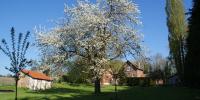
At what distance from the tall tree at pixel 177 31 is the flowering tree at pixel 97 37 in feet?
80.1

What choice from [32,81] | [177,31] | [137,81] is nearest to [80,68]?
[177,31]

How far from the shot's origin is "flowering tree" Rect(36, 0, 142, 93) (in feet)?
155

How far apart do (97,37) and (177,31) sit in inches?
1186

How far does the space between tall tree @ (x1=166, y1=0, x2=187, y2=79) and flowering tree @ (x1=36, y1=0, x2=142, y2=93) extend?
24403 millimetres

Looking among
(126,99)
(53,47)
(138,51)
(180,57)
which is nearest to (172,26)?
(180,57)

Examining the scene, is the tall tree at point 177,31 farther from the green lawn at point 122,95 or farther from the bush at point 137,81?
the green lawn at point 122,95

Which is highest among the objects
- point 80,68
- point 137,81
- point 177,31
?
point 177,31

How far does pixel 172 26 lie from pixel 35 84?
30412mm

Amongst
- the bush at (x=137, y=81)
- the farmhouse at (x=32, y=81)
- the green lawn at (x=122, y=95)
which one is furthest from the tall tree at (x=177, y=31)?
the farmhouse at (x=32, y=81)

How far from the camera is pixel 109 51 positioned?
48.6 meters

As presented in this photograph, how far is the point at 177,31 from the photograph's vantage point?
73.6m

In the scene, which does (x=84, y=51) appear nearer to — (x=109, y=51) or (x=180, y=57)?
(x=109, y=51)

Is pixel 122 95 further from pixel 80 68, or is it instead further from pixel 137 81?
pixel 137 81

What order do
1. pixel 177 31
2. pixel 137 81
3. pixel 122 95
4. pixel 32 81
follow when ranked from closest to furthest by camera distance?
pixel 122 95
pixel 177 31
pixel 32 81
pixel 137 81
